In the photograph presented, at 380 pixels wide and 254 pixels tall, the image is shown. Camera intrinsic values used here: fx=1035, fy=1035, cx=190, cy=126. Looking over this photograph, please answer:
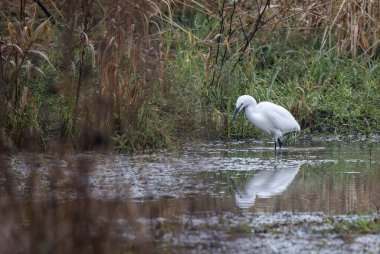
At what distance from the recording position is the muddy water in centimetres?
564

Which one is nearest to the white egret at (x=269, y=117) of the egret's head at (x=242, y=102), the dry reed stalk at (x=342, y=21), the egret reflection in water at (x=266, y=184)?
the egret's head at (x=242, y=102)

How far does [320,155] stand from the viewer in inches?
372

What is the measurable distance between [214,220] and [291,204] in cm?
84

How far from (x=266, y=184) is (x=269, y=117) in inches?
91.0

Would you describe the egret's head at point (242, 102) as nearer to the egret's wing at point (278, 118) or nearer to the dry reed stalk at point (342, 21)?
the egret's wing at point (278, 118)

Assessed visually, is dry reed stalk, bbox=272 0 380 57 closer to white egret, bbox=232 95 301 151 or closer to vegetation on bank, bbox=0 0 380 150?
vegetation on bank, bbox=0 0 380 150

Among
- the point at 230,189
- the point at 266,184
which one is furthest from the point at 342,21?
the point at 230,189

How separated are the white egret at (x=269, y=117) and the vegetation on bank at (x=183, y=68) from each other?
26 centimetres

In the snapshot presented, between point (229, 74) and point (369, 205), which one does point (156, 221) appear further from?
point (229, 74)

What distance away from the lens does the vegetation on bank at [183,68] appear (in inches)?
357

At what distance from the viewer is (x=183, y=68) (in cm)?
1105

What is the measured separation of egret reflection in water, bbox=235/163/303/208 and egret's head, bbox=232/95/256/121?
1507 mm

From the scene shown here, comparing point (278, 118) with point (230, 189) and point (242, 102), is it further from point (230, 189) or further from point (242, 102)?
point (230, 189)

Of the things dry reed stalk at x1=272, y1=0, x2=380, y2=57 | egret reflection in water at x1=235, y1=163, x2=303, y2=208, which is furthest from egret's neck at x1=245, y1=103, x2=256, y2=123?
dry reed stalk at x1=272, y1=0, x2=380, y2=57
